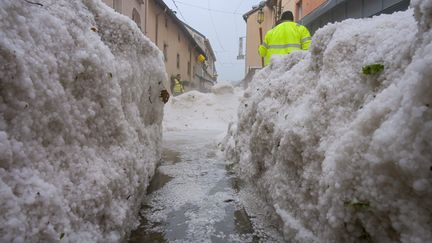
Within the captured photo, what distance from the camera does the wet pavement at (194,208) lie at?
2002mm

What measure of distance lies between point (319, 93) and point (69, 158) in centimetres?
139

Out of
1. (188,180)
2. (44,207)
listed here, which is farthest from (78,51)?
(188,180)

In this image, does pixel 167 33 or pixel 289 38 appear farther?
pixel 167 33

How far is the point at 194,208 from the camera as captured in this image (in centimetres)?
246

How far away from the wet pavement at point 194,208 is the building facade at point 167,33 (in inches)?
224

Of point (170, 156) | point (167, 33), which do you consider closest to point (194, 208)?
point (170, 156)

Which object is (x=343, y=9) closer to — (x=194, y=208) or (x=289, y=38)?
(x=289, y=38)

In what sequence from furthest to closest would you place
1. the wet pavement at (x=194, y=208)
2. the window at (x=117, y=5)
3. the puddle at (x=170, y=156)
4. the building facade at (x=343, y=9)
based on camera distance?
1. the window at (x=117, y=5)
2. the building facade at (x=343, y=9)
3. the puddle at (x=170, y=156)
4. the wet pavement at (x=194, y=208)

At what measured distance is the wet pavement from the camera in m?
2.00

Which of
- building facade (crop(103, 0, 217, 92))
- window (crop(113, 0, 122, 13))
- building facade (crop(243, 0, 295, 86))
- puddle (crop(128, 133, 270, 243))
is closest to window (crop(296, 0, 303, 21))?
building facade (crop(243, 0, 295, 86))

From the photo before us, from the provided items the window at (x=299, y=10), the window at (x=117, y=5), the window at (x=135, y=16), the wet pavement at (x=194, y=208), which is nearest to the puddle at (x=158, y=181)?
the wet pavement at (x=194, y=208)

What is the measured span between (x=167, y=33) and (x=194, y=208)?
1574 centimetres

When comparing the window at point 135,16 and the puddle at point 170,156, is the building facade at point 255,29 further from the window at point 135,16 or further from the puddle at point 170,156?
the puddle at point 170,156

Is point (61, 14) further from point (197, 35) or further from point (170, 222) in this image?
point (197, 35)
